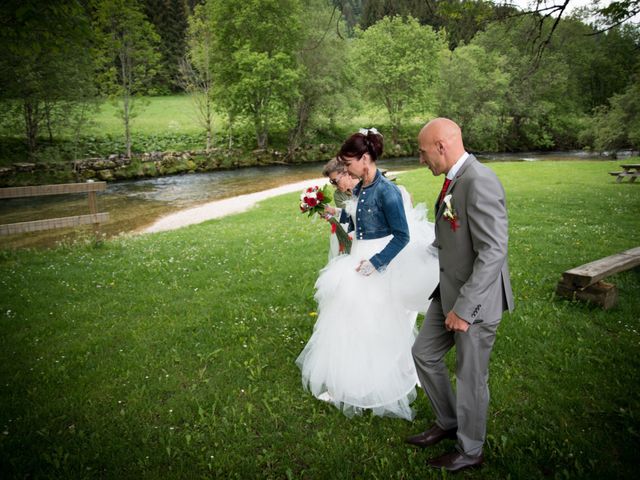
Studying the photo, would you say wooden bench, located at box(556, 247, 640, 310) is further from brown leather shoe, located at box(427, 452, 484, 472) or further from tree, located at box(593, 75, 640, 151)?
tree, located at box(593, 75, 640, 151)

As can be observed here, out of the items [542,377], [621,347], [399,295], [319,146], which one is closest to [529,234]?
[621,347]

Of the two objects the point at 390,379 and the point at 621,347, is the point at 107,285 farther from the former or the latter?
the point at 621,347

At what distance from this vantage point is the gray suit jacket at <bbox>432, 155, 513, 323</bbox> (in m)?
2.75

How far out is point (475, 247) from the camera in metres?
2.86

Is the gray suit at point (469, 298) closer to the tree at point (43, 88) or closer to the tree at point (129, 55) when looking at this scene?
the tree at point (43, 88)

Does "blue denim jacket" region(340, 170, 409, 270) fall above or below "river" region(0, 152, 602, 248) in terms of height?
above

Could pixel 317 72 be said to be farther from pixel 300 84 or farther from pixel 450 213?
→ pixel 450 213

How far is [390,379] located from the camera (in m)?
4.00

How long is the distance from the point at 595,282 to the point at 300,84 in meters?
38.2

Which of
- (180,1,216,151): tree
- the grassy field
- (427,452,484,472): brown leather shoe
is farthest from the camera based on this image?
(180,1,216,151): tree

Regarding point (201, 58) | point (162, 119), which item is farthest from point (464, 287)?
point (162, 119)

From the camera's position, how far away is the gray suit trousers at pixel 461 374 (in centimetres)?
305

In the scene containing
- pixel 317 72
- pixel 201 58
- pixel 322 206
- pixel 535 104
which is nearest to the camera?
pixel 322 206

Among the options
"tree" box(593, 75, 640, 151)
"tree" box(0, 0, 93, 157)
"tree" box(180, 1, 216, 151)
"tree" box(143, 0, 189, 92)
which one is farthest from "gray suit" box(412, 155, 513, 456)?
"tree" box(143, 0, 189, 92)
